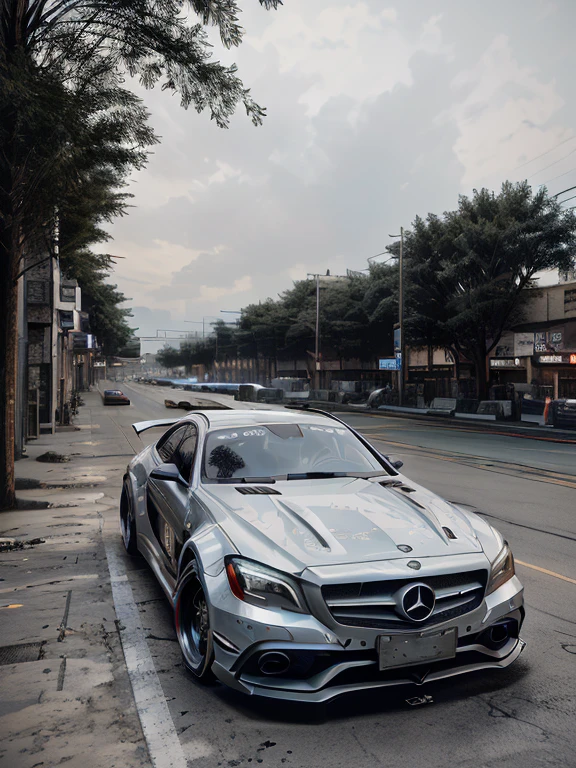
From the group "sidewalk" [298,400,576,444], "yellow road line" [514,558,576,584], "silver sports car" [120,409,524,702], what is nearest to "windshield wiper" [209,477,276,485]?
"silver sports car" [120,409,524,702]

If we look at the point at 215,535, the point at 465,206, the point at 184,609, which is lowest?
the point at 184,609

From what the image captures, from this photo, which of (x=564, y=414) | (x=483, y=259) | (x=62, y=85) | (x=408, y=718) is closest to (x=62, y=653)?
(x=408, y=718)

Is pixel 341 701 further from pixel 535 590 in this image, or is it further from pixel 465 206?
pixel 465 206

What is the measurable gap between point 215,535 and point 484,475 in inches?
394

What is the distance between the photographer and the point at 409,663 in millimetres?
3193

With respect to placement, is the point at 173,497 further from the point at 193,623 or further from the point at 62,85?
the point at 62,85

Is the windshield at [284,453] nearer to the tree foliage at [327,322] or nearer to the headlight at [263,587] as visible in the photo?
the headlight at [263,587]

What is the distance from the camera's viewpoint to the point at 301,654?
3.13 meters

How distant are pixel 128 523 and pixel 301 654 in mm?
3927

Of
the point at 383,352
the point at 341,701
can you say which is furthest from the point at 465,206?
the point at 341,701

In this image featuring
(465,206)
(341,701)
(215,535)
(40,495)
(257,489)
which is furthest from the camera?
(465,206)

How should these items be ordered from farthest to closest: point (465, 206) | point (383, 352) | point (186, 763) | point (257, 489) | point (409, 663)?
point (383, 352) → point (465, 206) → point (257, 489) → point (409, 663) → point (186, 763)

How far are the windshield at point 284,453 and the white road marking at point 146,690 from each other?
3.97ft

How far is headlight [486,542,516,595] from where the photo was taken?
360 cm
